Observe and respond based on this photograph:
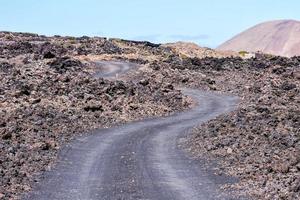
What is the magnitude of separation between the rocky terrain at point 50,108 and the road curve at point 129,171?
3.80ft

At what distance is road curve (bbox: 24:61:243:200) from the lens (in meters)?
20.5

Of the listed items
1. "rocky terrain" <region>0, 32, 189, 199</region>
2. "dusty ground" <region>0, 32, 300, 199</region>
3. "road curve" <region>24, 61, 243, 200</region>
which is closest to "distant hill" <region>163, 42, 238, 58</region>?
"dusty ground" <region>0, 32, 300, 199</region>

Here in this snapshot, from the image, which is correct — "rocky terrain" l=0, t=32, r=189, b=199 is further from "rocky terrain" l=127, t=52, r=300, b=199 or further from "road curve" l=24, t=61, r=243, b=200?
"rocky terrain" l=127, t=52, r=300, b=199

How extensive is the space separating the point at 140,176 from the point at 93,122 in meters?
18.2

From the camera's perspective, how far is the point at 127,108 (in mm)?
47594

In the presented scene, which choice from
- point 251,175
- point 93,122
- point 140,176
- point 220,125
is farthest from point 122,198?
point 93,122

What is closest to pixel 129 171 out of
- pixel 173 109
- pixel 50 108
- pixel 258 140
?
pixel 258 140

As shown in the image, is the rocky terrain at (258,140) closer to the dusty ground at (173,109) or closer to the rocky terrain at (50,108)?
the dusty ground at (173,109)

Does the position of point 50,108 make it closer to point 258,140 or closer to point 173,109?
point 173,109

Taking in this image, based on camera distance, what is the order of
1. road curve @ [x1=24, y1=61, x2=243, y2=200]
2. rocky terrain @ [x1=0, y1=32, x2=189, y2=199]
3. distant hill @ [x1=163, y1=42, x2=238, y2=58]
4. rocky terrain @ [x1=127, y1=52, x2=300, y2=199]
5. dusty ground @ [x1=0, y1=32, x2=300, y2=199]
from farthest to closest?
distant hill @ [x1=163, y1=42, x2=238, y2=58], rocky terrain @ [x1=0, y1=32, x2=189, y2=199], dusty ground @ [x1=0, y1=32, x2=300, y2=199], rocky terrain @ [x1=127, y1=52, x2=300, y2=199], road curve @ [x1=24, y1=61, x2=243, y2=200]

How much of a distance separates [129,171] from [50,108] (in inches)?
764

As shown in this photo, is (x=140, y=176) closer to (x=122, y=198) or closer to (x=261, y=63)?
(x=122, y=198)

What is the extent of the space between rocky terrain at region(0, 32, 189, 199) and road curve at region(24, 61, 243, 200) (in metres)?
1.16

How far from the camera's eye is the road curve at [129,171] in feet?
67.3
